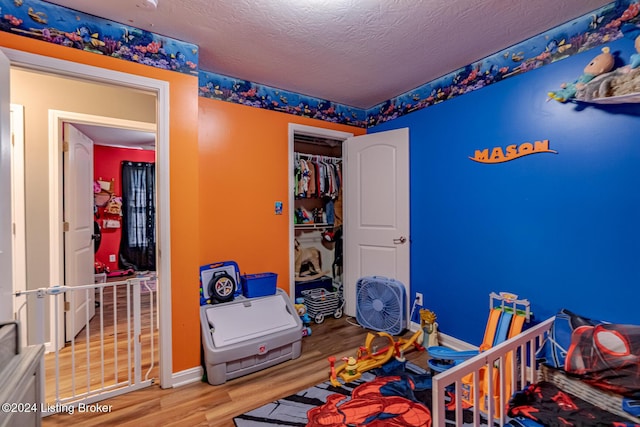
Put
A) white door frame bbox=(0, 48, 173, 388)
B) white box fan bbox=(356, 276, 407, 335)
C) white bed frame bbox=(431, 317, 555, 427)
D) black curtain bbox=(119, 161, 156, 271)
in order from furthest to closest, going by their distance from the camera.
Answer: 1. black curtain bbox=(119, 161, 156, 271)
2. white box fan bbox=(356, 276, 407, 335)
3. white door frame bbox=(0, 48, 173, 388)
4. white bed frame bbox=(431, 317, 555, 427)

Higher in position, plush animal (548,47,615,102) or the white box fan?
plush animal (548,47,615,102)

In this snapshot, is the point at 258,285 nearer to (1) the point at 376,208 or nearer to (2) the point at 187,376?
(2) the point at 187,376

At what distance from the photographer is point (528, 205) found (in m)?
2.02

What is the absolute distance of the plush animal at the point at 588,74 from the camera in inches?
62.9

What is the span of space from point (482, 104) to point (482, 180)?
604 mm

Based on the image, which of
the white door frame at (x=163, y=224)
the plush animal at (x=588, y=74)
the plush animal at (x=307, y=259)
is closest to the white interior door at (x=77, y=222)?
the white door frame at (x=163, y=224)

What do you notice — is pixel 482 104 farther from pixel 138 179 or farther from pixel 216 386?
pixel 138 179

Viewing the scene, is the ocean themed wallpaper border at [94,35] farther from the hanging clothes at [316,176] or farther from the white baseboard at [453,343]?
the white baseboard at [453,343]

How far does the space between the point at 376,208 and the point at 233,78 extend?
189 cm

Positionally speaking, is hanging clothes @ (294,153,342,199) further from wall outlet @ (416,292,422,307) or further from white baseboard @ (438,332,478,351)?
white baseboard @ (438,332,478,351)

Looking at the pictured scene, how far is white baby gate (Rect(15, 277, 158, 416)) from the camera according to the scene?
68.9 inches

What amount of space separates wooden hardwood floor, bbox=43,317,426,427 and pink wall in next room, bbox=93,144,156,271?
410 centimetres

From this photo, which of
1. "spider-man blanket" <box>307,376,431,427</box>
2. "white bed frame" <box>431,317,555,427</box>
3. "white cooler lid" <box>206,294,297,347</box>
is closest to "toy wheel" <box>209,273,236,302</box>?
"white cooler lid" <box>206,294,297,347</box>

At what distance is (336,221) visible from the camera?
11.7 feet
